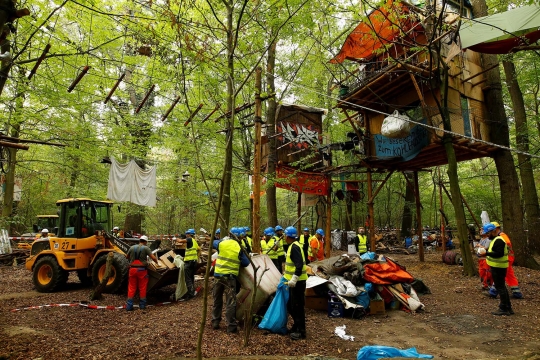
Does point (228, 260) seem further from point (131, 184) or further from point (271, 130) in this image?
point (131, 184)

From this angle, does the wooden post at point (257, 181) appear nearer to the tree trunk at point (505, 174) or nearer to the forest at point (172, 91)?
the forest at point (172, 91)

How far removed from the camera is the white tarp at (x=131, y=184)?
13.6 m

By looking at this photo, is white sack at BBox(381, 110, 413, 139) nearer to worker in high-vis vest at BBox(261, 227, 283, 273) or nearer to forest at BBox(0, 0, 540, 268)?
forest at BBox(0, 0, 540, 268)

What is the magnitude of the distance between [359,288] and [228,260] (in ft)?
10.4

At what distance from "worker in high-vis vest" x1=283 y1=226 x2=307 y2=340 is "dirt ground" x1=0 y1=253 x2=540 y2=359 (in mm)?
241

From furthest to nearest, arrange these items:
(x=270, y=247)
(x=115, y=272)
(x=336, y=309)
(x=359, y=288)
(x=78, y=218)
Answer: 1. (x=78, y=218)
2. (x=270, y=247)
3. (x=115, y=272)
4. (x=359, y=288)
5. (x=336, y=309)

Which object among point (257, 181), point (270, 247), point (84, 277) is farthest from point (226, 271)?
point (84, 277)

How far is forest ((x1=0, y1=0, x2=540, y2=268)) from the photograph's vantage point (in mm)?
6035

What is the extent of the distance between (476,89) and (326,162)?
710 centimetres

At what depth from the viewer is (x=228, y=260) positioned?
6.18 m

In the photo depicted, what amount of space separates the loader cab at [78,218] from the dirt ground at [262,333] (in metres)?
2.10

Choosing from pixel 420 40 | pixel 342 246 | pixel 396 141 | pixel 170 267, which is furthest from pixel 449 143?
pixel 342 246

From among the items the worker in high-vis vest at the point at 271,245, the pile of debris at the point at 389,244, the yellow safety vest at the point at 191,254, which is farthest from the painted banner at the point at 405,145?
the pile of debris at the point at 389,244

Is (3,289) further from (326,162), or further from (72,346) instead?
(326,162)
